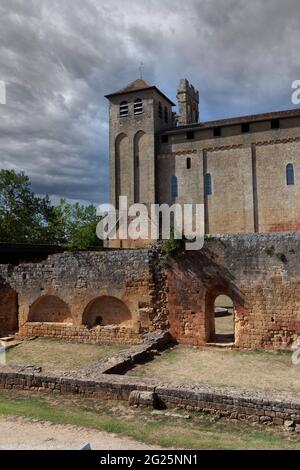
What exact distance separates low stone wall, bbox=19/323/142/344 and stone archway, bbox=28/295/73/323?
31cm

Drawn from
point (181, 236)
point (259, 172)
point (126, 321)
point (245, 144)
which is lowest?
point (126, 321)

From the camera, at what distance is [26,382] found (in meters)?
10.6

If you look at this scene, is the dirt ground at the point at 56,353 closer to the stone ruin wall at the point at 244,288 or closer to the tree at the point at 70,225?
the stone ruin wall at the point at 244,288

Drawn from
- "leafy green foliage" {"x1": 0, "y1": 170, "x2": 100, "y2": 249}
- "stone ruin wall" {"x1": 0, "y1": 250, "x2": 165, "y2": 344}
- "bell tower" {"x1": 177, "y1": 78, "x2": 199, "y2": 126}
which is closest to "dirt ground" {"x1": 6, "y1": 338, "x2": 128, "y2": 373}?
"stone ruin wall" {"x1": 0, "y1": 250, "x2": 165, "y2": 344}

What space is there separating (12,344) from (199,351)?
716 cm

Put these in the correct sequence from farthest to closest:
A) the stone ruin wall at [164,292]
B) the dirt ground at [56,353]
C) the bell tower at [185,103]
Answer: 1. the bell tower at [185,103]
2. the stone ruin wall at [164,292]
3. the dirt ground at [56,353]

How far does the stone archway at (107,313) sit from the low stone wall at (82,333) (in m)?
0.35

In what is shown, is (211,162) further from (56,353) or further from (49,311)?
(56,353)

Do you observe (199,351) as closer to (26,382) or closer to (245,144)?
(26,382)

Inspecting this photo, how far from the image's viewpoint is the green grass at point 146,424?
23.5ft

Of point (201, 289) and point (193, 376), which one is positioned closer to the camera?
point (193, 376)

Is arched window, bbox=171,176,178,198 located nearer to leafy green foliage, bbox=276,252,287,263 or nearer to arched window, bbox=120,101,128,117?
arched window, bbox=120,101,128,117

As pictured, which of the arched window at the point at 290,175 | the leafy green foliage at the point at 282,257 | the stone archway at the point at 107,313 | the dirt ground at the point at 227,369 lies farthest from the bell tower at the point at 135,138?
the dirt ground at the point at 227,369
